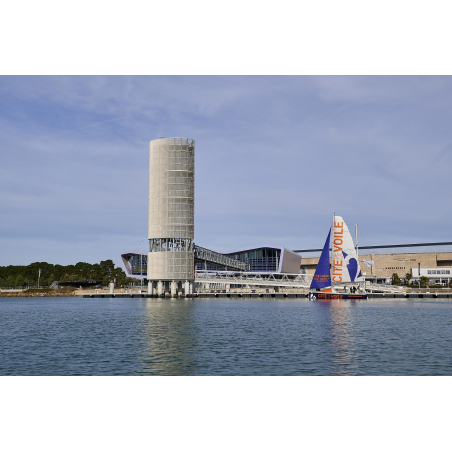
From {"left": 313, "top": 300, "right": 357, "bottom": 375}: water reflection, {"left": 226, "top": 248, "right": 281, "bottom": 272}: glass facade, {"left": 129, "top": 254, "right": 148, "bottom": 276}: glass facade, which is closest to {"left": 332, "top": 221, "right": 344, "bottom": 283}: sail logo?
{"left": 313, "top": 300, "right": 357, "bottom": 375}: water reflection

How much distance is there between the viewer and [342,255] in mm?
104000

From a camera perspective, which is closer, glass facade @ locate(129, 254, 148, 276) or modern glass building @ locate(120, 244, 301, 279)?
modern glass building @ locate(120, 244, 301, 279)

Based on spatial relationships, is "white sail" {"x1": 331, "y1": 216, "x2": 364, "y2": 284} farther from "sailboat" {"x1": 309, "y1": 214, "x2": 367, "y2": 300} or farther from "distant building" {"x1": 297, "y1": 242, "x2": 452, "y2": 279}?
"distant building" {"x1": 297, "y1": 242, "x2": 452, "y2": 279}

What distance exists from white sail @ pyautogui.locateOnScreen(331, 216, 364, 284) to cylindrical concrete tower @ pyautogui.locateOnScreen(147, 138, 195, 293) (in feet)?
136

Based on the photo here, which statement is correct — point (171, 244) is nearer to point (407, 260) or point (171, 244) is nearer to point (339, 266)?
point (339, 266)

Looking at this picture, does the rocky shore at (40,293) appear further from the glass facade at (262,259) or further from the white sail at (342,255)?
the white sail at (342,255)

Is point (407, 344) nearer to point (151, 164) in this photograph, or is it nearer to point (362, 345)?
point (362, 345)

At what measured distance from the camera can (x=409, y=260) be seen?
587 feet

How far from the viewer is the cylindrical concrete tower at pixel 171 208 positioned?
12756 centimetres

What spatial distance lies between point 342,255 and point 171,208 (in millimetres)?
46640

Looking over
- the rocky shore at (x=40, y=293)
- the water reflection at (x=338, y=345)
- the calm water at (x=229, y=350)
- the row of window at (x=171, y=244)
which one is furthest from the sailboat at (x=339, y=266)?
the rocky shore at (x=40, y=293)

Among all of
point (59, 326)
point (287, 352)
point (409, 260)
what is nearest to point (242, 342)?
point (287, 352)

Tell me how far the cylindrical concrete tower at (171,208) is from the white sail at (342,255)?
41.5m

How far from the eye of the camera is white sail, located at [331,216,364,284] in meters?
104
